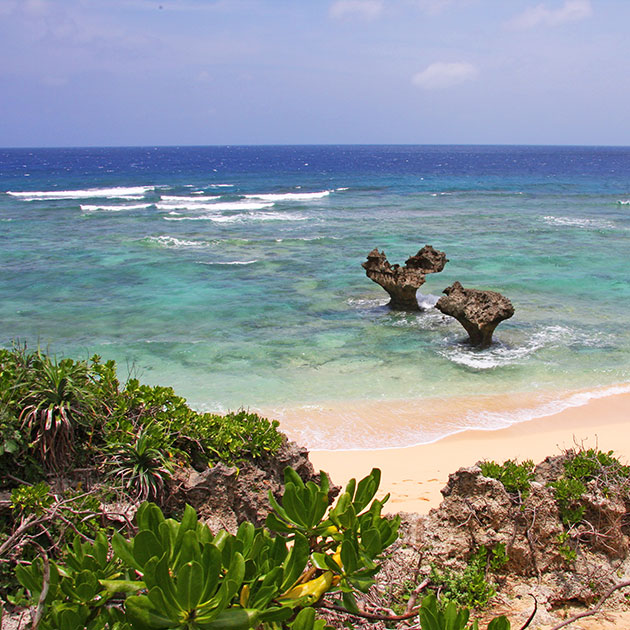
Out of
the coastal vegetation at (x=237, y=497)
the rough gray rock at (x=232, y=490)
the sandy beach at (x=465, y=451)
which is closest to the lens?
the coastal vegetation at (x=237, y=497)

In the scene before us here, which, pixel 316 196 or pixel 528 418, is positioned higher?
pixel 316 196

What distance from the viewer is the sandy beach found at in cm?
894

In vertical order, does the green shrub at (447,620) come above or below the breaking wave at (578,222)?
below

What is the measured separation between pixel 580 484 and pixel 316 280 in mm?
18385

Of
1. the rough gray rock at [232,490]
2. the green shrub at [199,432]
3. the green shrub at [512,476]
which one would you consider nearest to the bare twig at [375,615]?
the rough gray rock at [232,490]

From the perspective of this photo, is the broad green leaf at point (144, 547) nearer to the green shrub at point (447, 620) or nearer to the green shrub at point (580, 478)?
the green shrub at point (447, 620)

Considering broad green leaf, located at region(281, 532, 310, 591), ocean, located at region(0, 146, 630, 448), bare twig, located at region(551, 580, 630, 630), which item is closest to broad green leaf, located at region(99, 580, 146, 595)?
broad green leaf, located at region(281, 532, 310, 591)

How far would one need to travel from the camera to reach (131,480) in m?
5.38

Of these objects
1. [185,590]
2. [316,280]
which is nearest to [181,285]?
[316,280]

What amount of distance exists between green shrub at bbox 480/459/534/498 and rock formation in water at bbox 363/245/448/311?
12839mm

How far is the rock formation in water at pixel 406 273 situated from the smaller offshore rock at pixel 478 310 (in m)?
2.48

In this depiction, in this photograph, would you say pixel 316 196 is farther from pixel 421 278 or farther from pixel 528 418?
pixel 528 418

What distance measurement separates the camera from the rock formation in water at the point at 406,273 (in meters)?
18.7

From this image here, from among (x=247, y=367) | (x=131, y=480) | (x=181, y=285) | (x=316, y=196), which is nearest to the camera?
(x=131, y=480)
